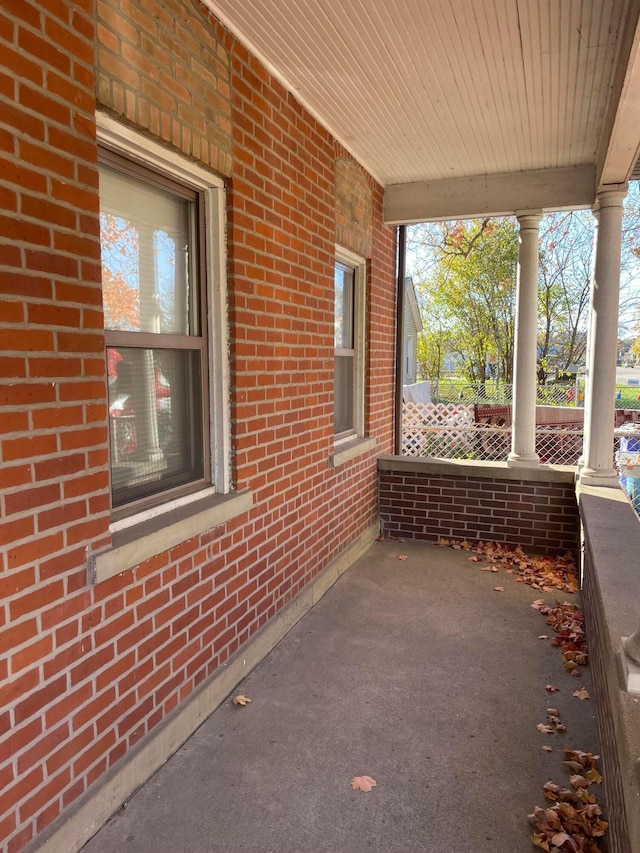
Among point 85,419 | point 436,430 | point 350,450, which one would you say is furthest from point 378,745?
point 436,430

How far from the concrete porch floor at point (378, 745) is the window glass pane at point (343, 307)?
7.82ft

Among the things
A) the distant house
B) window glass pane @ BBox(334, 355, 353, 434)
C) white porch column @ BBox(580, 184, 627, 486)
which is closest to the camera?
white porch column @ BBox(580, 184, 627, 486)

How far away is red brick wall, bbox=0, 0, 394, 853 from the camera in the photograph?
5.90ft

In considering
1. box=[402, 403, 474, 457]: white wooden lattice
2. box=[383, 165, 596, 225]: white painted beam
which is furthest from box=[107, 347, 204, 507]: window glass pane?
box=[402, 403, 474, 457]: white wooden lattice

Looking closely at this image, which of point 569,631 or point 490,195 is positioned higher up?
point 490,195

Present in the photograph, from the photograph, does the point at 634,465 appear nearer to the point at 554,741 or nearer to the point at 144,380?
the point at 554,741

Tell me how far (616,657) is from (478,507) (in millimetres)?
3670

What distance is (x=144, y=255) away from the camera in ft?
8.50

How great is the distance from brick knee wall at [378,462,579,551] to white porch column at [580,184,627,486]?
0.46 meters

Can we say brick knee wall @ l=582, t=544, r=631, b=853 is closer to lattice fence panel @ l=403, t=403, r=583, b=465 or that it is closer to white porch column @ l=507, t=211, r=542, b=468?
white porch column @ l=507, t=211, r=542, b=468

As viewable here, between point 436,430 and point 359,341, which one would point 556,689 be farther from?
point 436,430

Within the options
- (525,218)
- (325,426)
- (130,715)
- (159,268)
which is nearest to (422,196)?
(525,218)

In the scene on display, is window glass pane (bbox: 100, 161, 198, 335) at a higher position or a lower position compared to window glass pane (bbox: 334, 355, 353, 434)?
higher

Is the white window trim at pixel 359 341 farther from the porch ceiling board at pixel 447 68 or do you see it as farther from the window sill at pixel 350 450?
the porch ceiling board at pixel 447 68
